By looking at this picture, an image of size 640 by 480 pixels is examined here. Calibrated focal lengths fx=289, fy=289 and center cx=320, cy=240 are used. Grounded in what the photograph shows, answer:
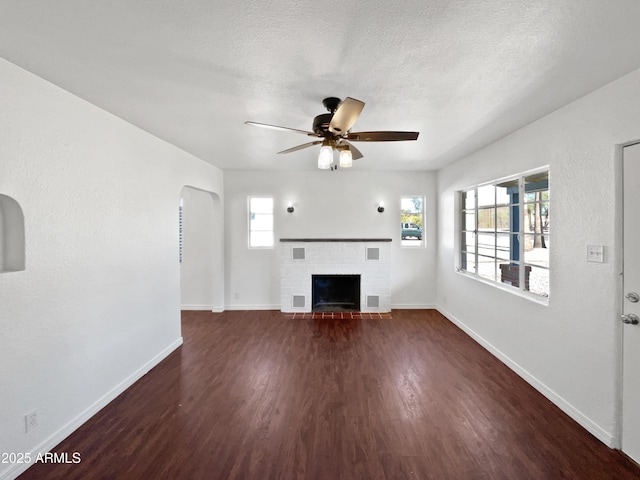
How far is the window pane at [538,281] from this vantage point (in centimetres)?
270

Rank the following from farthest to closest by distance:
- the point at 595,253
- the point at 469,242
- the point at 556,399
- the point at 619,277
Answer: the point at 469,242
the point at 556,399
the point at 595,253
the point at 619,277

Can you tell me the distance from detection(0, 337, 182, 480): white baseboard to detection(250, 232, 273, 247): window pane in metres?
2.39

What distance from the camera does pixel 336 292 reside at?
522 cm

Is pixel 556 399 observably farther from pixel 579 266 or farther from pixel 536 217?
pixel 536 217

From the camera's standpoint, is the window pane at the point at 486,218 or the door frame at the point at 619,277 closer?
the door frame at the point at 619,277

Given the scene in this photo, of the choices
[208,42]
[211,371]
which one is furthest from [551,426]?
[208,42]

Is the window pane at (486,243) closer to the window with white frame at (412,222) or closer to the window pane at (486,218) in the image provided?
the window pane at (486,218)

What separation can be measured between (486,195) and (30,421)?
15.5 ft

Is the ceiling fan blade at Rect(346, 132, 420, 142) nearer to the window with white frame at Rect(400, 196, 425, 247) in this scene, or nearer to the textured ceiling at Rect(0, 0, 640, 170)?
the textured ceiling at Rect(0, 0, 640, 170)

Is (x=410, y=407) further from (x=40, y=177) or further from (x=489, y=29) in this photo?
(x=40, y=177)

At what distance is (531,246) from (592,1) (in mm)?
2169

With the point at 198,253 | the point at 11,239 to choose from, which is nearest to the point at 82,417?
the point at 11,239

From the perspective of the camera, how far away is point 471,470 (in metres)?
1.78

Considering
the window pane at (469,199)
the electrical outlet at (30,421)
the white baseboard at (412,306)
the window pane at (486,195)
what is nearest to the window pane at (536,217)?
the window pane at (486,195)
